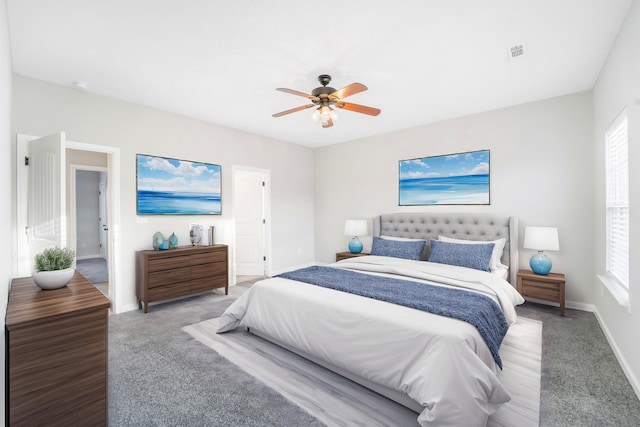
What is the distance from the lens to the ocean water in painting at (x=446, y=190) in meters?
4.17

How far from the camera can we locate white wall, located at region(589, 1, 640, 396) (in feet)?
6.55

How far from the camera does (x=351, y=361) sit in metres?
2.06

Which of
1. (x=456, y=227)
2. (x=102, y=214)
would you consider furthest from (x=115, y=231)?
(x=102, y=214)

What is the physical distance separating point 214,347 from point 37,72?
10.5ft

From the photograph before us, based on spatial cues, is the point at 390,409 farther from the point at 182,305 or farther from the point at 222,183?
the point at 222,183

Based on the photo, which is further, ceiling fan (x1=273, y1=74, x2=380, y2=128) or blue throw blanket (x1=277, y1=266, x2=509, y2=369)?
ceiling fan (x1=273, y1=74, x2=380, y2=128)

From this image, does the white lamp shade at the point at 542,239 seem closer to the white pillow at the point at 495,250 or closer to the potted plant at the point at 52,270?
the white pillow at the point at 495,250

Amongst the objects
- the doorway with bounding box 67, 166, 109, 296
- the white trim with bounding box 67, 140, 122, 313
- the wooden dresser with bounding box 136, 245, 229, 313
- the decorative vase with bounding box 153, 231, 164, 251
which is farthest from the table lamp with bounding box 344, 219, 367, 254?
the doorway with bounding box 67, 166, 109, 296

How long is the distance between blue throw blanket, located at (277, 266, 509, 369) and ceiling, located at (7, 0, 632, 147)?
205 centimetres

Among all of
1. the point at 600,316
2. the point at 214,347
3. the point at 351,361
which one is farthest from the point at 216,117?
the point at 600,316

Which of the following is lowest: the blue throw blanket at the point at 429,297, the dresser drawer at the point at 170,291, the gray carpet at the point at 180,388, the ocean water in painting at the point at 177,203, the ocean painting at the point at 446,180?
the gray carpet at the point at 180,388

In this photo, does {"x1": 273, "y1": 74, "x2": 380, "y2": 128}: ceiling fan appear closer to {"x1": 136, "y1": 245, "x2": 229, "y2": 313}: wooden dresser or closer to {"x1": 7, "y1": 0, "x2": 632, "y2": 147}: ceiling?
{"x1": 7, "y1": 0, "x2": 632, "y2": 147}: ceiling

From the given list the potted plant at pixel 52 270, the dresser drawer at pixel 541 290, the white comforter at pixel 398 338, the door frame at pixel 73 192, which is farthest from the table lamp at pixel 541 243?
the door frame at pixel 73 192

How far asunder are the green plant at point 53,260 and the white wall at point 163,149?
5.90 ft
